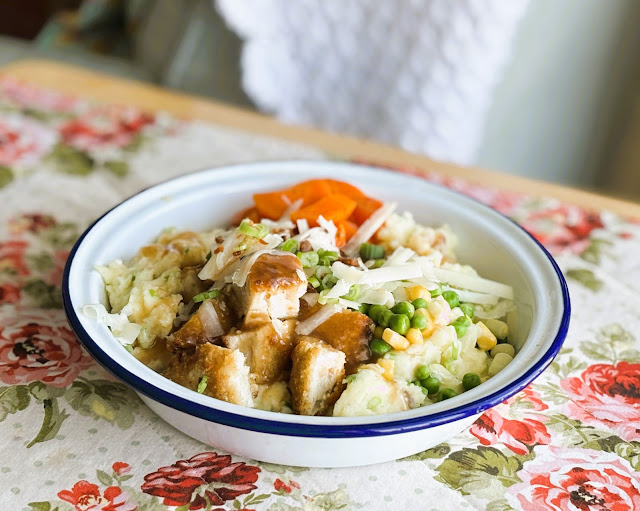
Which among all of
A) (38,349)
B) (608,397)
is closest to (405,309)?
(608,397)

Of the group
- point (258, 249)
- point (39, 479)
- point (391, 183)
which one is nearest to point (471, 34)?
point (391, 183)

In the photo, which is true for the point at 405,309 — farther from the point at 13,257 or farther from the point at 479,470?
the point at 13,257

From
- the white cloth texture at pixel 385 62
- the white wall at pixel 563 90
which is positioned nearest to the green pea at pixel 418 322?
the white cloth texture at pixel 385 62

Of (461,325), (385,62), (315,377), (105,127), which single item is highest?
(385,62)

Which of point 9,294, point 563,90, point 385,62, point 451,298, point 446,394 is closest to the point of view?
point 446,394

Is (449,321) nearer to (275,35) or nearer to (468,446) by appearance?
(468,446)

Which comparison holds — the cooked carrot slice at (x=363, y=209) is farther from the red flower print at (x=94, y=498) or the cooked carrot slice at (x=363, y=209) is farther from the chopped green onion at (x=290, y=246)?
the red flower print at (x=94, y=498)
